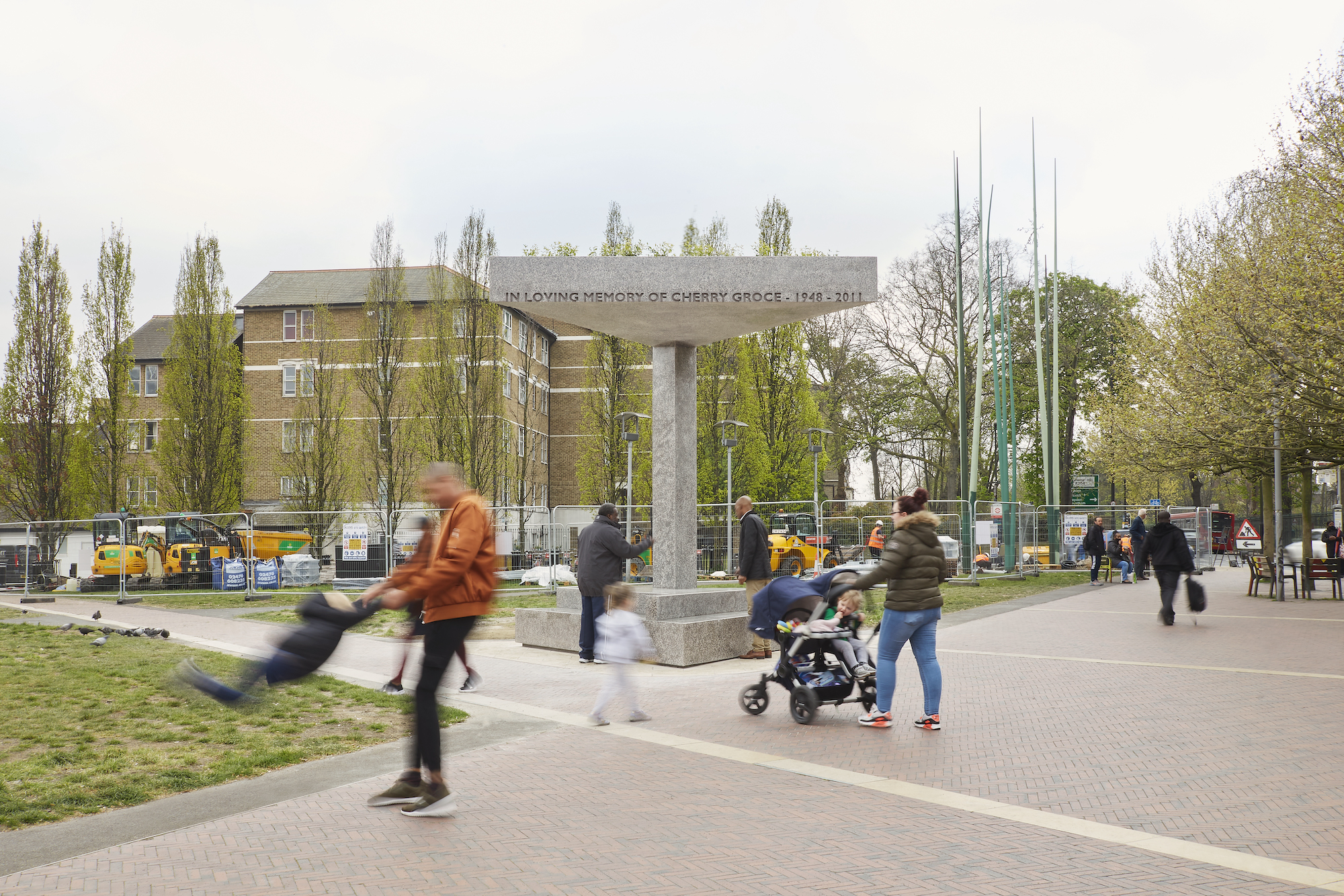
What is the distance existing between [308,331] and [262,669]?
162 feet

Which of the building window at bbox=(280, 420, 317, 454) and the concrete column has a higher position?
the building window at bbox=(280, 420, 317, 454)

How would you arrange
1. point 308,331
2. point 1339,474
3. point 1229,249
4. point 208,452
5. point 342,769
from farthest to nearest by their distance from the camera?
1. point 308,331
2. point 1339,474
3. point 208,452
4. point 1229,249
5. point 342,769

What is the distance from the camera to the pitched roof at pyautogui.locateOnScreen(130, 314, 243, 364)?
5703 cm

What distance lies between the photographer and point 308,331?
5119 centimetres

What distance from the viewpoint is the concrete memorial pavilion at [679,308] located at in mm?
11734

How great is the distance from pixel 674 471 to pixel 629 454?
56.2 feet

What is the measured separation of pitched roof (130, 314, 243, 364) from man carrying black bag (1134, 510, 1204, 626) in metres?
49.3

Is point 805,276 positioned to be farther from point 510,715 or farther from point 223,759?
point 223,759

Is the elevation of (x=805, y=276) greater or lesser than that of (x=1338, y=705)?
greater

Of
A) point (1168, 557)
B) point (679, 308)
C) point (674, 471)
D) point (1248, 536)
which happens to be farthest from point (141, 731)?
point (1248, 536)

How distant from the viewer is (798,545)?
90.0ft

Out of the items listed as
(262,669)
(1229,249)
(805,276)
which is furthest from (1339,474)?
(262,669)

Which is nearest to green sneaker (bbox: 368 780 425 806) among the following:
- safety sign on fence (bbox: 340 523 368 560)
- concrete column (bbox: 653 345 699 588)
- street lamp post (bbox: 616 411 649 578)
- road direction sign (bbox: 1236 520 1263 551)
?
concrete column (bbox: 653 345 699 588)

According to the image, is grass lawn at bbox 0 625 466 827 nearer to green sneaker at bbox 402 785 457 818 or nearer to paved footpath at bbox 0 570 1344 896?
green sneaker at bbox 402 785 457 818
